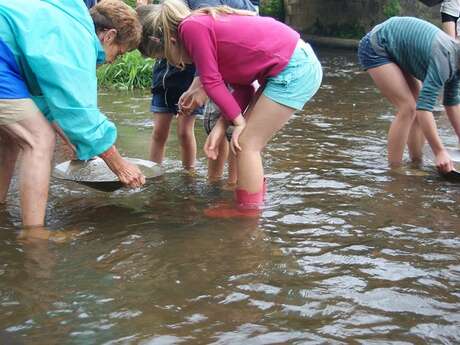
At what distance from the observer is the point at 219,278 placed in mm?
2316

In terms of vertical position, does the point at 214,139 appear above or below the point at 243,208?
above

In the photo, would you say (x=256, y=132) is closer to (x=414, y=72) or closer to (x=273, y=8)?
(x=414, y=72)

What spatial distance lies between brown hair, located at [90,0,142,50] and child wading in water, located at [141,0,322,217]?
0.08 meters

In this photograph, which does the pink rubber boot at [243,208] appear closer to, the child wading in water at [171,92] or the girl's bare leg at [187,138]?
the child wading in water at [171,92]

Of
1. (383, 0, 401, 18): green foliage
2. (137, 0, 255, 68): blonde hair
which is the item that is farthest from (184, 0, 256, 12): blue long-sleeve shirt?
(383, 0, 401, 18): green foliage

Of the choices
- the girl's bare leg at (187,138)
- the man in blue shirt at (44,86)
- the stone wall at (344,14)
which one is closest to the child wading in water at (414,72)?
the girl's bare leg at (187,138)

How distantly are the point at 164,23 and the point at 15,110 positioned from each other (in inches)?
30.5

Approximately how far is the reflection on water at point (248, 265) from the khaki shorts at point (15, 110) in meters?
0.51

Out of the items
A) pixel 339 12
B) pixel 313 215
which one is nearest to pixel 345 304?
pixel 313 215

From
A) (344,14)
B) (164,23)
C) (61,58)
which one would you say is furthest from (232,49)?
(344,14)

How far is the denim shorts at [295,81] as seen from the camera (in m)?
3.00

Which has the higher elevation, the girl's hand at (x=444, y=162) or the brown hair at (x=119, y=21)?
the brown hair at (x=119, y=21)

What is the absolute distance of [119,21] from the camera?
2867 millimetres

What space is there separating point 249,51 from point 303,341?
149 centimetres
